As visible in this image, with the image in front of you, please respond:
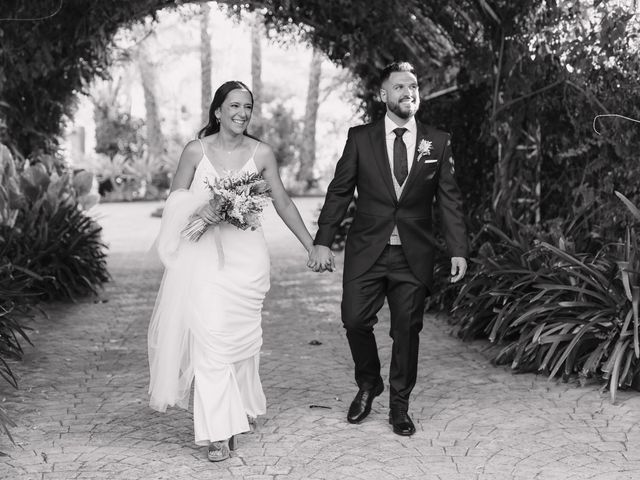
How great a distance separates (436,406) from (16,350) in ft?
12.0

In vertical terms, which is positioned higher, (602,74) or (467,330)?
(602,74)

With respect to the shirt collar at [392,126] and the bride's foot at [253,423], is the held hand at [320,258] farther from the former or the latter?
the bride's foot at [253,423]

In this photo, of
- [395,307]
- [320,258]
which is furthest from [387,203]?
[395,307]

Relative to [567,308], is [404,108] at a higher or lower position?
higher

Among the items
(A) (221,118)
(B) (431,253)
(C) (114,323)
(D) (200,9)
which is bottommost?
(C) (114,323)

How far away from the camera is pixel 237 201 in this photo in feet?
17.0

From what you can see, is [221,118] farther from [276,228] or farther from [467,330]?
[276,228]

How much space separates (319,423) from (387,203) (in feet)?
4.59

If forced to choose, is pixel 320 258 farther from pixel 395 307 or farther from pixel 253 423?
pixel 253 423

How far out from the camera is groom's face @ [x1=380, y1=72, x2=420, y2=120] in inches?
215

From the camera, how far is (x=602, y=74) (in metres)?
7.58

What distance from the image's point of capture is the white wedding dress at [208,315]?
5.20 metres

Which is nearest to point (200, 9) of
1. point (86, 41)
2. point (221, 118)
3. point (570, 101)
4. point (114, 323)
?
point (86, 41)

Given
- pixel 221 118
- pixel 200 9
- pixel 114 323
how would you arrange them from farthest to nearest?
pixel 200 9 → pixel 114 323 → pixel 221 118
